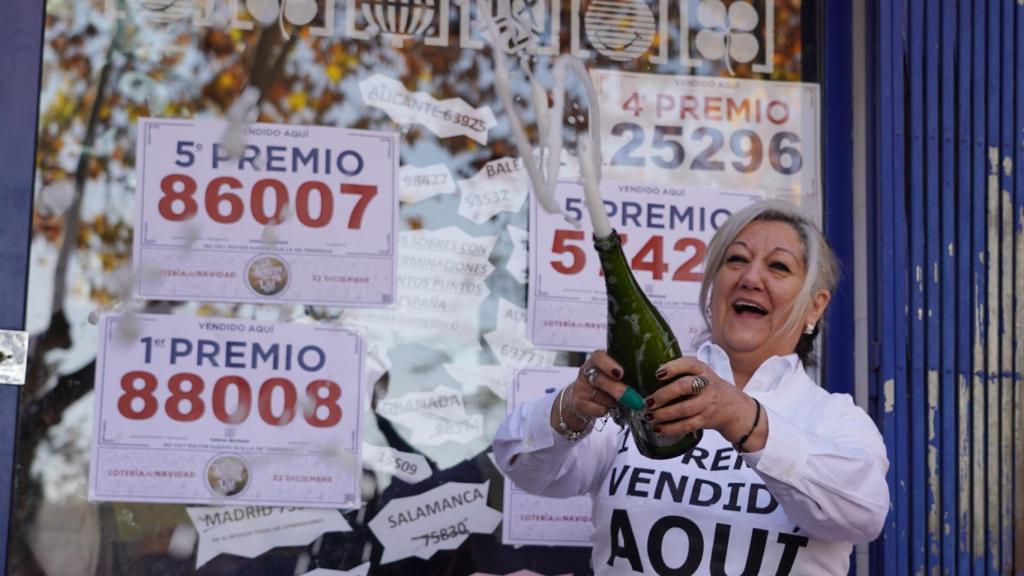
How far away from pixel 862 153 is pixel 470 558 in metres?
1.54

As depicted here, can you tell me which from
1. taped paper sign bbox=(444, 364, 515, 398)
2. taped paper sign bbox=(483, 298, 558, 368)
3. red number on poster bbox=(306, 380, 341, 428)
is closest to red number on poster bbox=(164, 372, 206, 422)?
red number on poster bbox=(306, 380, 341, 428)

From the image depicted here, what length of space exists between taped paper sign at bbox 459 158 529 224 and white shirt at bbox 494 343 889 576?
95 centimetres

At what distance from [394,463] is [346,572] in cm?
31

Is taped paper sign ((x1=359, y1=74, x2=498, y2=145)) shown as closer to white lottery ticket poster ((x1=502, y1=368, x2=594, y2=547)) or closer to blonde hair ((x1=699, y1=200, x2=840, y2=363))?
white lottery ticket poster ((x1=502, y1=368, x2=594, y2=547))

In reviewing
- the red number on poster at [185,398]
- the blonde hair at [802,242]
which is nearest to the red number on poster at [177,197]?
the red number on poster at [185,398]

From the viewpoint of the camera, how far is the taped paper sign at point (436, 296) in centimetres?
400

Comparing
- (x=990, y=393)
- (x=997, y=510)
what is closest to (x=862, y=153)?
(x=990, y=393)

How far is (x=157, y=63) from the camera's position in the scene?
3.99m

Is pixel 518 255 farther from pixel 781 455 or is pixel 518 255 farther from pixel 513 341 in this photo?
pixel 781 455

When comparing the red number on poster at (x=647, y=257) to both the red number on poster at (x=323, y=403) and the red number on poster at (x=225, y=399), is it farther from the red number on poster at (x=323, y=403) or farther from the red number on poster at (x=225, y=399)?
the red number on poster at (x=225, y=399)

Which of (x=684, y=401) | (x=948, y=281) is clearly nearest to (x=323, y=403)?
(x=684, y=401)

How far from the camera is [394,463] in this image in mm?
3961

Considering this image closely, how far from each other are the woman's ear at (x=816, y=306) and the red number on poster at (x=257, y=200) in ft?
4.09

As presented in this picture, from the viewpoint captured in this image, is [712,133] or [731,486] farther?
[712,133]
